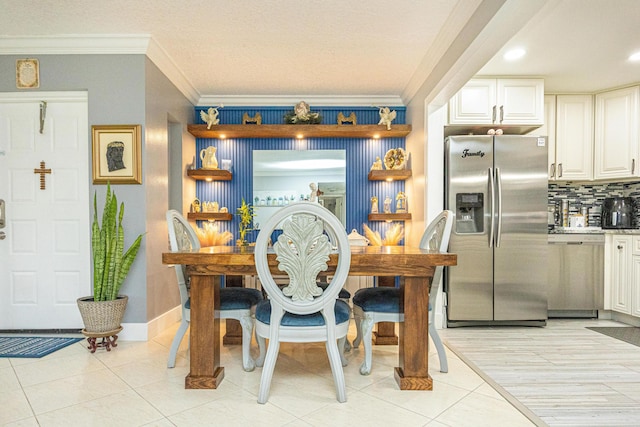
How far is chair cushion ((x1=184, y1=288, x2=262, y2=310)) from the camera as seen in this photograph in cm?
240

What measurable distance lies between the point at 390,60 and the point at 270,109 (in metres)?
1.65

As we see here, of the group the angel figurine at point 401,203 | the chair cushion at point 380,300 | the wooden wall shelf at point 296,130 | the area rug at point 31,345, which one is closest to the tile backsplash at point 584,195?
the angel figurine at point 401,203

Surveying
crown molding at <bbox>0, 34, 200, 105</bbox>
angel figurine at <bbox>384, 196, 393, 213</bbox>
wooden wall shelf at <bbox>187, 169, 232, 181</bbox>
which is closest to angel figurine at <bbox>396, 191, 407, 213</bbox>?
angel figurine at <bbox>384, 196, 393, 213</bbox>

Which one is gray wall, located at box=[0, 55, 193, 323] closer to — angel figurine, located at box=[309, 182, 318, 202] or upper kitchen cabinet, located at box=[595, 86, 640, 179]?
angel figurine, located at box=[309, 182, 318, 202]

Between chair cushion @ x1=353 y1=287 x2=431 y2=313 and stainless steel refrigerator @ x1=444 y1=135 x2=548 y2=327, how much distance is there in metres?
1.34

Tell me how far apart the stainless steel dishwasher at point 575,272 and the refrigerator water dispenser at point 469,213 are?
88 centimetres

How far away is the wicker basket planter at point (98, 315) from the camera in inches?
109

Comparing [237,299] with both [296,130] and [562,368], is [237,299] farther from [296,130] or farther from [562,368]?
[296,130]

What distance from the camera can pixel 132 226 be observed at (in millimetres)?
3121

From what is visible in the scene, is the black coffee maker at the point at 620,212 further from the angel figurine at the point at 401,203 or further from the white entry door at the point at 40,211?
the white entry door at the point at 40,211

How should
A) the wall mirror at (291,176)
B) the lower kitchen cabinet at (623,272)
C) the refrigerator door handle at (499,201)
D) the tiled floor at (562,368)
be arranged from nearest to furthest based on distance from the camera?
the tiled floor at (562,368)
the refrigerator door handle at (499,201)
the lower kitchen cabinet at (623,272)
the wall mirror at (291,176)

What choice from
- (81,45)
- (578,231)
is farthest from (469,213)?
(81,45)

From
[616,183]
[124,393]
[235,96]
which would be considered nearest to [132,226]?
[124,393]

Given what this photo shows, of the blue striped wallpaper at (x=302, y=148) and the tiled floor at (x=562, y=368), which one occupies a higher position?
the blue striped wallpaper at (x=302, y=148)
